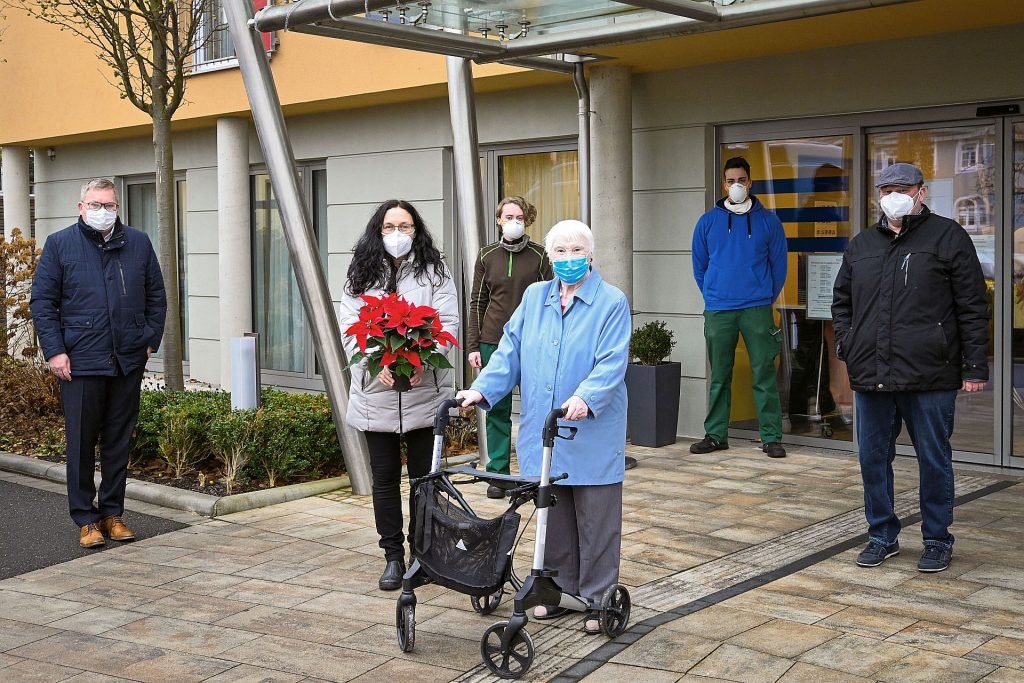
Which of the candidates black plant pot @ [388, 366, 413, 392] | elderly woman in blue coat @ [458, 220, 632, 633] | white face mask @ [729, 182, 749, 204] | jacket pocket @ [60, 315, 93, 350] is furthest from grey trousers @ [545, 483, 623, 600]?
white face mask @ [729, 182, 749, 204]

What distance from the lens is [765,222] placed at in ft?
32.4

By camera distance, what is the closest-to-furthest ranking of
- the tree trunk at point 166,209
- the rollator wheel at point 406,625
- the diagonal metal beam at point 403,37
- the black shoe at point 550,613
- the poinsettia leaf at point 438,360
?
the rollator wheel at point 406,625
the black shoe at point 550,613
the poinsettia leaf at point 438,360
the diagonal metal beam at point 403,37
the tree trunk at point 166,209

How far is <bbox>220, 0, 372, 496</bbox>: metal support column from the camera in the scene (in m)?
8.62

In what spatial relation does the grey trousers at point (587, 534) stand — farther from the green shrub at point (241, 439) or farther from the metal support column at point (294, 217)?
the green shrub at point (241, 439)

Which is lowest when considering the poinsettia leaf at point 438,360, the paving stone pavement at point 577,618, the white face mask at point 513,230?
the paving stone pavement at point 577,618

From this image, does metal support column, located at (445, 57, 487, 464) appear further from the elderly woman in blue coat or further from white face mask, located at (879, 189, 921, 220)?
the elderly woman in blue coat

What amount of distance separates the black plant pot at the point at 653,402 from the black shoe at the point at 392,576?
4.16 m

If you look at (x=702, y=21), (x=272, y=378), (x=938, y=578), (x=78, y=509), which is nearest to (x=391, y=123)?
(x=272, y=378)

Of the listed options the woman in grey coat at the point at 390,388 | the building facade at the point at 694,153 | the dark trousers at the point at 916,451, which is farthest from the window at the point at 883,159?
the woman in grey coat at the point at 390,388

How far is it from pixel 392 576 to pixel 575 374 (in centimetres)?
161

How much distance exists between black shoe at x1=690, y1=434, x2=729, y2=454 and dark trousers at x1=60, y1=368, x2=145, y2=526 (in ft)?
14.7

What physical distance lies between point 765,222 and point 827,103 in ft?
3.46

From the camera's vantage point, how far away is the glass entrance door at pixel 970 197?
920 cm

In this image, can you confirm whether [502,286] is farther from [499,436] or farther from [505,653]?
[505,653]
